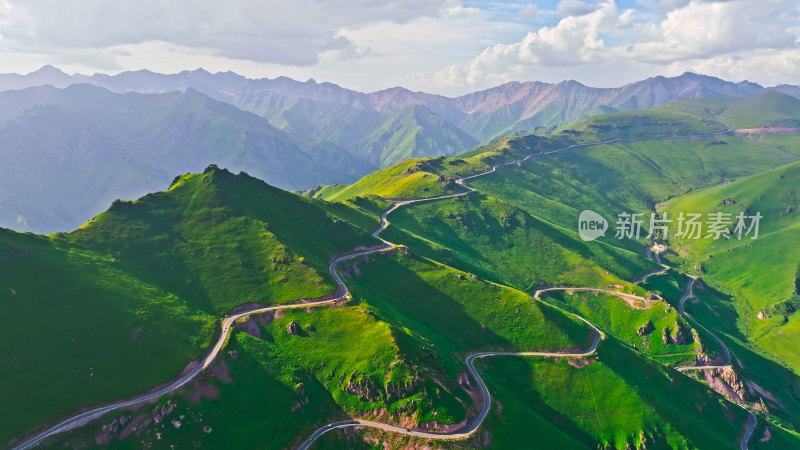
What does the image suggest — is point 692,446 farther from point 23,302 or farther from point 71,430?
Result: point 23,302

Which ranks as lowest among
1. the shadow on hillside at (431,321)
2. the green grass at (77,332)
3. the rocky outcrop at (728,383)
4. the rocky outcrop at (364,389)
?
the rocky outcrop at (728,383)

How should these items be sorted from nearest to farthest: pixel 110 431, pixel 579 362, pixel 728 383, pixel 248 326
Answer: pixel 110 431
pixel 248 326
pixel 579 362
pixel 728 383

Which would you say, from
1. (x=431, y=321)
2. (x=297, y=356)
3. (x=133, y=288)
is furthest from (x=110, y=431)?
(x=431, y=321)

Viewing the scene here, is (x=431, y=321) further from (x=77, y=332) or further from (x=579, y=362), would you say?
(x=77, y=332)

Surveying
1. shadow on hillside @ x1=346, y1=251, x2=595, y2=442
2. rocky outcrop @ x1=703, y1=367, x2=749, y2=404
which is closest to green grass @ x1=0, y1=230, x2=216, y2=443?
shadow on hillside @ x1=346, y1=251, x2=595, y2=442

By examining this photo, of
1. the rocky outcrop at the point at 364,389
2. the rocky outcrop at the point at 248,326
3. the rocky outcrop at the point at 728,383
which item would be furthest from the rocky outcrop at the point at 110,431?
the rocky outcrop at the point at 728,383

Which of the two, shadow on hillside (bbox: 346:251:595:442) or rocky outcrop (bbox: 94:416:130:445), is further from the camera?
shadow on hillside (bbox: 346:251:595:442)

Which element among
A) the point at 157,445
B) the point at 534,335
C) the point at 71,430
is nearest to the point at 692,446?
the point at 534,335

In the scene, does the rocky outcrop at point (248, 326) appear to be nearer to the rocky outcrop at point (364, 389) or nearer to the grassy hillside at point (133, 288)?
the grassy hillside at point (133, 288)

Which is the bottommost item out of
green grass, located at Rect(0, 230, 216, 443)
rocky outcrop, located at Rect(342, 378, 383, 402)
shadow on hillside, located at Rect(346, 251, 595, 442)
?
shadow on hillside, located at Rect(346, 251, 595, 442)

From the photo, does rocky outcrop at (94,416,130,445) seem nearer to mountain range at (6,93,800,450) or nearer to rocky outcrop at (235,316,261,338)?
Result: mountain range at (6,93,800,450)

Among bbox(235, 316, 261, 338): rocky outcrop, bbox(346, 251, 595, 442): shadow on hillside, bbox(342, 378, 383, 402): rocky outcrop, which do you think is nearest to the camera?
bbox(342, 378, 383, 402): rocky outcrop
